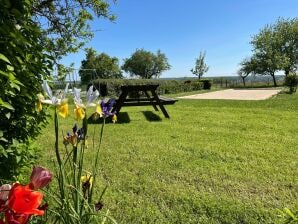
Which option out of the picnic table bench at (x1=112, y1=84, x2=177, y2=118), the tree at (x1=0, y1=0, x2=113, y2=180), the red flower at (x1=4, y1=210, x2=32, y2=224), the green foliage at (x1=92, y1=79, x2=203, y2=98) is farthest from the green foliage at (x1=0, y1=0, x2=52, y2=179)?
the green foliage at (x1=92, y1=79, x2=203, y2=98)

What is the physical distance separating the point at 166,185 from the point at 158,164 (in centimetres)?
73

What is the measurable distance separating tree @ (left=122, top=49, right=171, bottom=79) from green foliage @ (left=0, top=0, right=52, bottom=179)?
2505 inches

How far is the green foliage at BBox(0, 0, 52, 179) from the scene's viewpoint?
78.2 inches

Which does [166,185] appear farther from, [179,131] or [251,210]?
[179,131]

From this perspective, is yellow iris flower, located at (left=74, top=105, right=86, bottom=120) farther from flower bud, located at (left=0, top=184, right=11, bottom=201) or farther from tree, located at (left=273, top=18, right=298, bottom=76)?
tree, located at (left=273, top=18, right=298, bottom=76)

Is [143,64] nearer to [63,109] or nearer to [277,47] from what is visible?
[277,47]

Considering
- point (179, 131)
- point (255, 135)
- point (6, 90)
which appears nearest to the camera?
point (6, 90)

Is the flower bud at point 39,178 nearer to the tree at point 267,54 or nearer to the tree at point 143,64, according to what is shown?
the tree at point 267,54

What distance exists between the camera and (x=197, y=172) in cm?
380

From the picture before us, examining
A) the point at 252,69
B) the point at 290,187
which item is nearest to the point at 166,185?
the point at 290,187

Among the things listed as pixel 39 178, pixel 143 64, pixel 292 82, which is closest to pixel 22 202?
pixel 39 178

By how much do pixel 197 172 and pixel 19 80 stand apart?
7.36 ft

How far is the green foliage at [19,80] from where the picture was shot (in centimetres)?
199

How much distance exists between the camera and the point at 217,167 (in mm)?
3998
